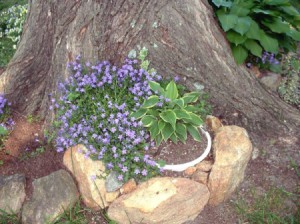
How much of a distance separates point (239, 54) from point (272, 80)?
27.3 inches

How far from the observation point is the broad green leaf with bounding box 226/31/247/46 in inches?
156

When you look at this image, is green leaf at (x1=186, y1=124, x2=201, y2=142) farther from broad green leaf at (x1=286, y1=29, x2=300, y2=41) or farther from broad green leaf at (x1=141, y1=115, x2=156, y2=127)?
broad green leaf at (x1=286, y1=29, x2=300, y2=41)

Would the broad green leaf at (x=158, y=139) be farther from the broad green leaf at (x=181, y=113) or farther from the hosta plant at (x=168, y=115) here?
the broad green leaf at (x=181, y=113)

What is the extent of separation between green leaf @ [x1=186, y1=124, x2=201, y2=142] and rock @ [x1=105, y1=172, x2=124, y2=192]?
0.72 m

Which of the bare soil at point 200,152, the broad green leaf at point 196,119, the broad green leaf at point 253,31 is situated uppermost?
the broad green leaf at point 253,31

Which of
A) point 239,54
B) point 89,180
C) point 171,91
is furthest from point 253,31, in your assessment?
point 89,180

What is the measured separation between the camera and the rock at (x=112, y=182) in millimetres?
3332

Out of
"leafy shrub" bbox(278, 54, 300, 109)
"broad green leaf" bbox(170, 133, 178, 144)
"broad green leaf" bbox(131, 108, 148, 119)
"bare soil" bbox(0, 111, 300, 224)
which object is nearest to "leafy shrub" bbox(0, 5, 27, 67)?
"bare soil" bbox(0, 111, 300, 224)

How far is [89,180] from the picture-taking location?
3.42 metres

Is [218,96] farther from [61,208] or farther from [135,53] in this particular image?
[61,208]

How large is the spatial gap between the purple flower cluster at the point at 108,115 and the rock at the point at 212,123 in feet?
2.06

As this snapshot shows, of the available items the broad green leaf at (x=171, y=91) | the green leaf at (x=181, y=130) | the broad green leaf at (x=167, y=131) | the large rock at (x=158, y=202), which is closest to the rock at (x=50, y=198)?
the large rock at (x=158, y=202)

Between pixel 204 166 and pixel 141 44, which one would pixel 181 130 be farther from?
pixel 141 44

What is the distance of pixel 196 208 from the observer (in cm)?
346
